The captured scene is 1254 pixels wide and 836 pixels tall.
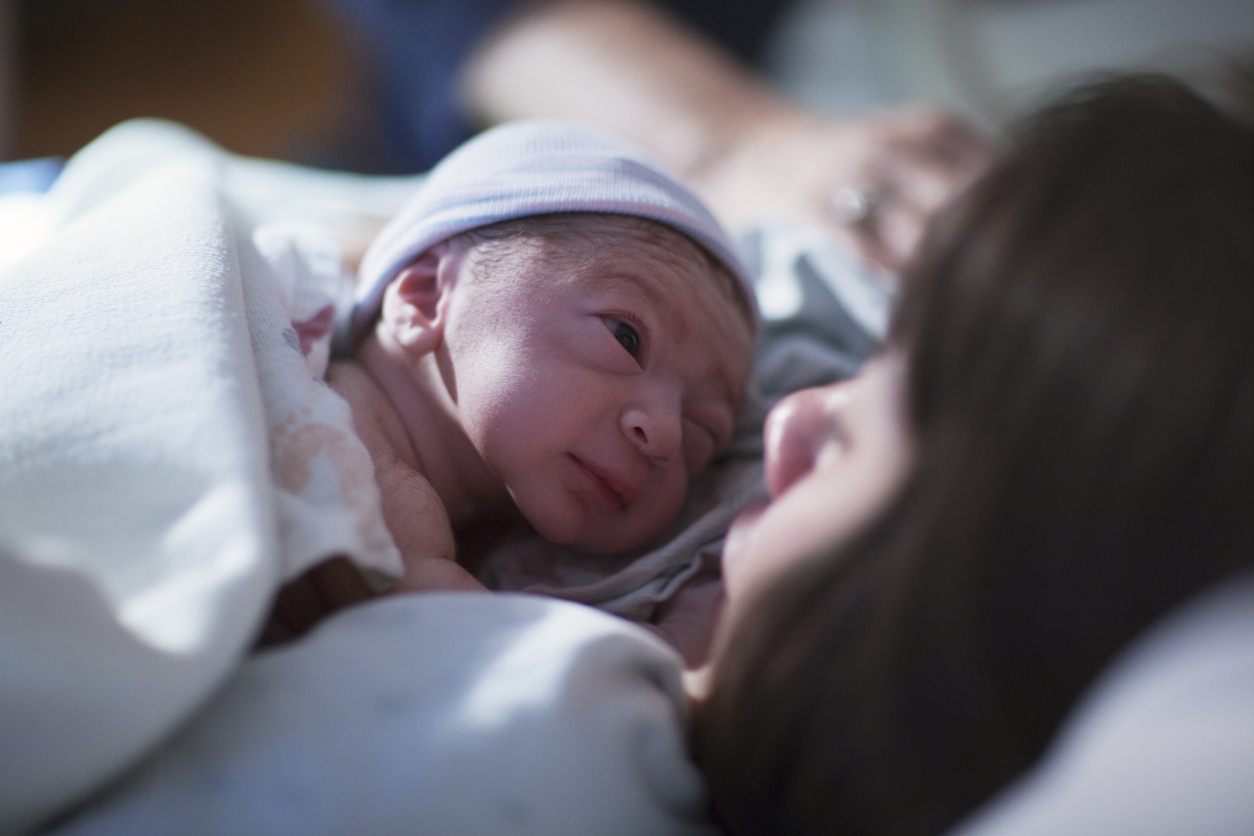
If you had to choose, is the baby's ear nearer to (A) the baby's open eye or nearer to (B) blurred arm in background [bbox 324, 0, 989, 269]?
(A) the baby's open eye

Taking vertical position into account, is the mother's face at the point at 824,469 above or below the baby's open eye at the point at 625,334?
above

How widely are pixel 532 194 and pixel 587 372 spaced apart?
0.56 ft

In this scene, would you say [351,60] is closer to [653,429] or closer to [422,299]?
[422,299]

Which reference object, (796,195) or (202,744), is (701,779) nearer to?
(202,744)

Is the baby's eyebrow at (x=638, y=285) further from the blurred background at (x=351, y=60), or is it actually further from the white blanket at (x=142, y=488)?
the blurred background at (x=351, y=60)

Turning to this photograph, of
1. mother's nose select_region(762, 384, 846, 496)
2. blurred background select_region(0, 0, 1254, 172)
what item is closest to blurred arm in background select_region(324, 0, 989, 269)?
blurred background select_region(0, 0, 1254, 172)

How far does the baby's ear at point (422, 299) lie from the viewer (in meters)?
0.77

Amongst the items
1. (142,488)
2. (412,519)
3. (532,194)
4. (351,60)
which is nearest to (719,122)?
(532,194)

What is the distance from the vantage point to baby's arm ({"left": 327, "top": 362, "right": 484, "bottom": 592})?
617 mm

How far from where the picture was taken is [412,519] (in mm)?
650

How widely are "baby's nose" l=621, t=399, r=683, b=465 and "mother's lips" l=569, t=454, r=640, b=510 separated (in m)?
0.03

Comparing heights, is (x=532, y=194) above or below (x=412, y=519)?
above

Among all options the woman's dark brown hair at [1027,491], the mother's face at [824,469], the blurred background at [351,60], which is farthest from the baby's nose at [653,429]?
the blurred background at [351,60]

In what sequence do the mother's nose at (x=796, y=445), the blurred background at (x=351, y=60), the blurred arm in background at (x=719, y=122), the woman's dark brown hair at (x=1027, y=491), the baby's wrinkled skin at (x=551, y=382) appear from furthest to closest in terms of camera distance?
the blurred background at (x=351, y=60), the blurred arm in background at (x=719, y=122), the baby's wrinkled skin at (x=551, y=382), the mother's nose at (x=796, y=445), the woman's dark brown hair at (x=1027, y=491)
